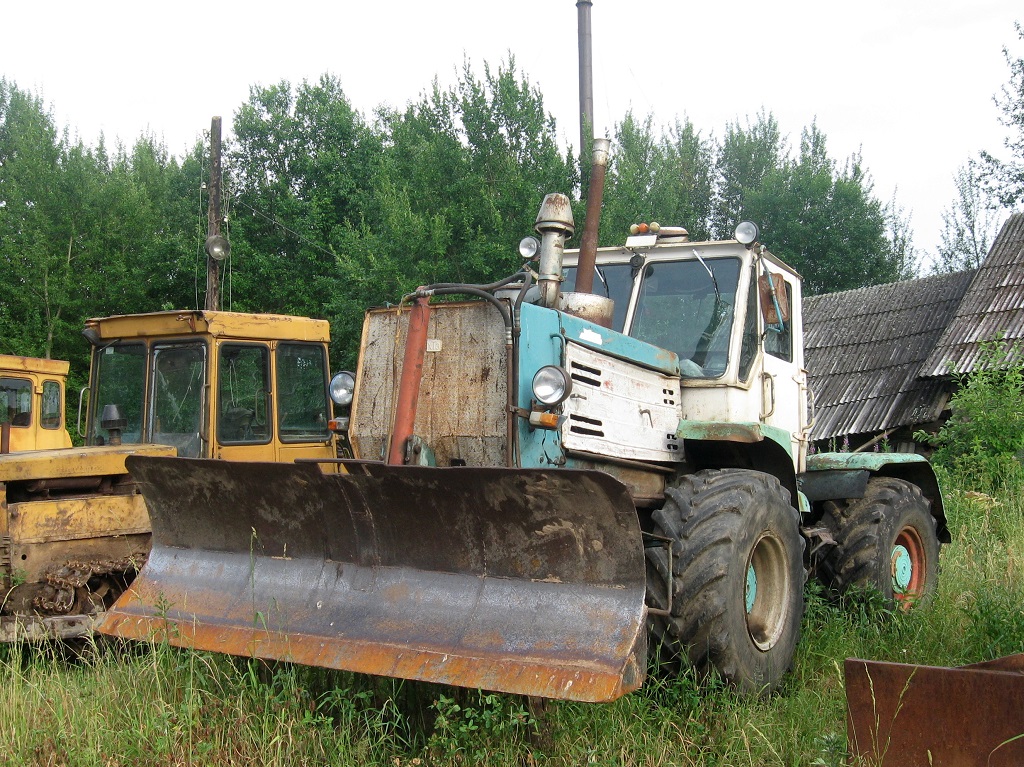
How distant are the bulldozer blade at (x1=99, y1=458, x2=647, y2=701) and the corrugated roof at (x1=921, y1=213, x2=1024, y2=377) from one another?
11.7m

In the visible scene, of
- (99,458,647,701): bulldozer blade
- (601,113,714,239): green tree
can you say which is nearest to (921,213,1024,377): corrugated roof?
(601,113,714,239): green tree

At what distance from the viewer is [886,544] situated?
20.2ft

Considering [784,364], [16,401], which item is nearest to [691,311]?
[784,364]

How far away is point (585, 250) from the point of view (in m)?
5.45

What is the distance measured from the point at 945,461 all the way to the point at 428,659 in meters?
10.8

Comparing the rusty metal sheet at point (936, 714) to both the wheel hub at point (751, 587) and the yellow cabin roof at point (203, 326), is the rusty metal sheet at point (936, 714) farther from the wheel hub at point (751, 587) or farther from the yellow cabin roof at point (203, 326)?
the yellow cabin roof at point (203, 326)

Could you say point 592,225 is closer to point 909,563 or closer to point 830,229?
point 909,563

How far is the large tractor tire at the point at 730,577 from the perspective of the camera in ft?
13.7

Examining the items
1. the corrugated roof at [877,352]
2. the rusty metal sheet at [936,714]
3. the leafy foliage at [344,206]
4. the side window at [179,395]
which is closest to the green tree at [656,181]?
the leafy foliage at [344,206]

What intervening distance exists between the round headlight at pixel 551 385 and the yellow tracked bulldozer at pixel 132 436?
184 cm

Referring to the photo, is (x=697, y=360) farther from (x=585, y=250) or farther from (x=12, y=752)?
(x=12, y=752)

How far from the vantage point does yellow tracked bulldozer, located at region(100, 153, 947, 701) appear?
386 cm

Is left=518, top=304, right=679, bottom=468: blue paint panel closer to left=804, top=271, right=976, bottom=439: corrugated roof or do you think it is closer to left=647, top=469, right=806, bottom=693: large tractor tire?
left=647, top=469, right=806, bottom=693: large tractor tire

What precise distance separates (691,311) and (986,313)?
39.6 feet
